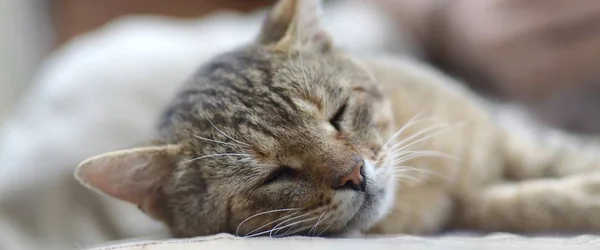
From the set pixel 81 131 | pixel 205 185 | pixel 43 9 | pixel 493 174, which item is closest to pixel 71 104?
pixel 81 131

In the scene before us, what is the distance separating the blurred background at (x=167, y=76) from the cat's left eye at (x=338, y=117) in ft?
1.75

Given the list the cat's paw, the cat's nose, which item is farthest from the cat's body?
the cat's nose

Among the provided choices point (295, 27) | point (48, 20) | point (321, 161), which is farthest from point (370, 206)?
point (48, 20)

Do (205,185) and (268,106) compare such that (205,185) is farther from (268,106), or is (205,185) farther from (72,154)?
(72,154)

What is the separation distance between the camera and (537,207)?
52.0 inches

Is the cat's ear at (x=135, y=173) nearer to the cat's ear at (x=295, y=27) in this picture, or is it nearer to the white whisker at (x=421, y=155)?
the cat's ear at (x=295, y=27)

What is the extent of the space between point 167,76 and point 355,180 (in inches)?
38.2

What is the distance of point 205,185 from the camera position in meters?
1.16

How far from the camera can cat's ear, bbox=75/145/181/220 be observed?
1133 mm

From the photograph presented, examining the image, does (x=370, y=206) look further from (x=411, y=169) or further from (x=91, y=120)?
(x=91, y=120)

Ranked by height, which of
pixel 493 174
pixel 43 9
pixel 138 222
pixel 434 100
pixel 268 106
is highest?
pixel 43 9

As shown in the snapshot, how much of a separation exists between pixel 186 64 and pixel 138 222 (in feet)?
1.76

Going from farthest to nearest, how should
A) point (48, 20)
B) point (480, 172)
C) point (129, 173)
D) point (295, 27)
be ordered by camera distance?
point (48, 20)
point (480, 172)
point (295, 27)
point (129, 173)

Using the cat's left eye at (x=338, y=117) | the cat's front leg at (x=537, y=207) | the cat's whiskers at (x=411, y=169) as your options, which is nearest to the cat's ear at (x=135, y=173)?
the cat's left eye at (x=338, y=117)
